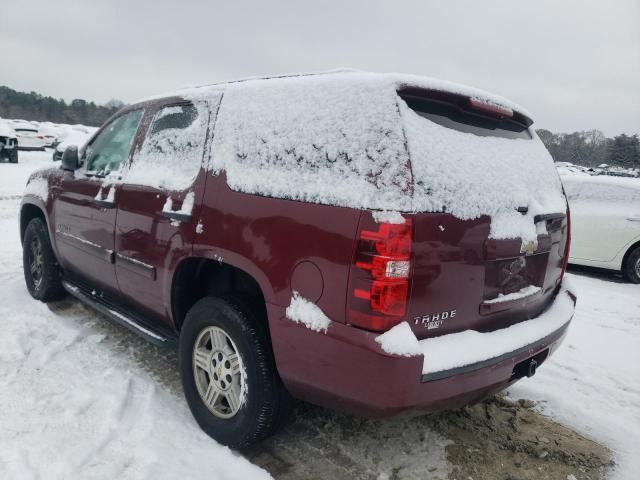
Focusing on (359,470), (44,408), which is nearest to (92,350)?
(44,408)


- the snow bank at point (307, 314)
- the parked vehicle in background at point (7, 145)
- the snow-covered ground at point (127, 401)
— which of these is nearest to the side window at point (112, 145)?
the snow-covered ground at point (127, 401)

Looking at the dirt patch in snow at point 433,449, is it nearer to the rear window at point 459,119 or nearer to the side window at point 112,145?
the rear window at point 459,119

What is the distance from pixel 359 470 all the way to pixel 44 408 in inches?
73.1

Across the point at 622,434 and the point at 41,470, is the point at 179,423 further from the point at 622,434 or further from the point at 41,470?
the point at 622,434

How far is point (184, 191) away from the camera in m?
2.72

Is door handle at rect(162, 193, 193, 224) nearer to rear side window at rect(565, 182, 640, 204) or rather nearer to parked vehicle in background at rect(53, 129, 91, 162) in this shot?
parked vehicle in background at rect(53, 129, 91, 162)

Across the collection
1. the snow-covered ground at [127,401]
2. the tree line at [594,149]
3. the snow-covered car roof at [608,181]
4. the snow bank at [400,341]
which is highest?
the tree line at [594,149]

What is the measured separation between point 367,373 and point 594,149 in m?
65.7

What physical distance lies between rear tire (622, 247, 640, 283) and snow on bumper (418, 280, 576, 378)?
5513mm

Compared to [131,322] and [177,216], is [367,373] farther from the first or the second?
[131,322]

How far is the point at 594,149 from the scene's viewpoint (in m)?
57.7

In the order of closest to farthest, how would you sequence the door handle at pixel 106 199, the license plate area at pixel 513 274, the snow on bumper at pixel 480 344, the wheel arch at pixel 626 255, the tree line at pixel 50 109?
1. the snow on bumper at pixel 480 344
2. the license plate area at pixel 513 274
3. the door handle at pixel 106 199
4. the wheel arch at pixel 626 255
5. the tree line at pixel 50 109

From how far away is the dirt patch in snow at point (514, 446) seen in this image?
2553mm

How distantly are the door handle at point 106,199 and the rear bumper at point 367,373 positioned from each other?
1.74 meters
